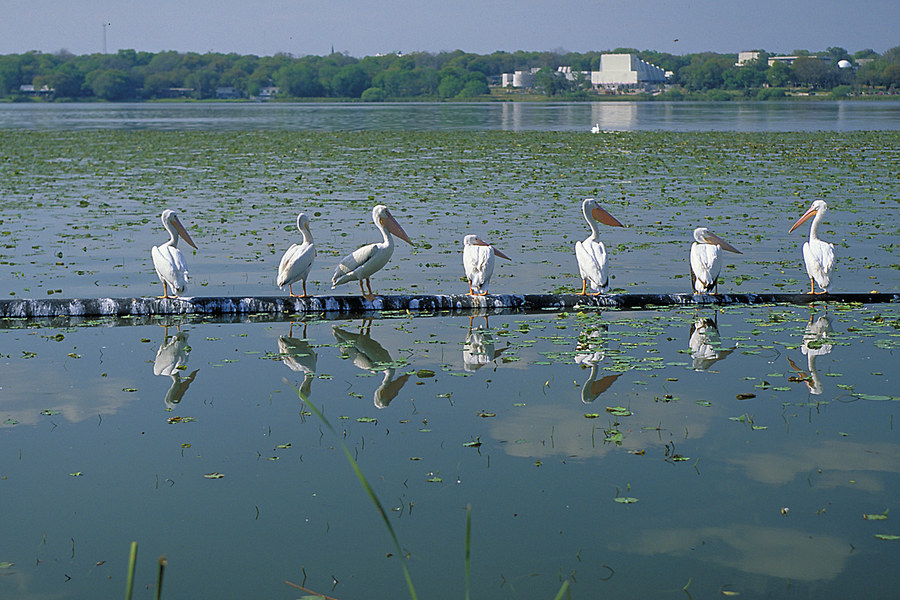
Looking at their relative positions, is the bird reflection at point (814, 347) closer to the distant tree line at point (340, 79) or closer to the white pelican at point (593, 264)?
the white pelican at point (593, 264)

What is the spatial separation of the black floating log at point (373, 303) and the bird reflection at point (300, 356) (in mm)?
549

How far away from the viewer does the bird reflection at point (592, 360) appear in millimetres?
7520

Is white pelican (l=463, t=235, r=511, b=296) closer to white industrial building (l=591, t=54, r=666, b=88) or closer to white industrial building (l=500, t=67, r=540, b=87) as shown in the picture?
white industrial building (l=500, t=67, r=540, b=87)

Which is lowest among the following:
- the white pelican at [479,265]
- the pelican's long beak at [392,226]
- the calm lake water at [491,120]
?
the white pelican at [479,265]

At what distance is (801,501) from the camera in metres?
5.54

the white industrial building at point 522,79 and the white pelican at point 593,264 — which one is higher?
the white industrial building at point 522,79

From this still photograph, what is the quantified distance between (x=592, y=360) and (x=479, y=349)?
3.44 feet

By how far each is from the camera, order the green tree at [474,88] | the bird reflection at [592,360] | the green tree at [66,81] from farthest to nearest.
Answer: the green tree at [474,88] → the green tree at [66,81] → the bird reflection at [592,360]

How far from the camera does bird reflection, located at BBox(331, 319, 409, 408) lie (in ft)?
24.9

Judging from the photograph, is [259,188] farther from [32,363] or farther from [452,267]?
[32,363]

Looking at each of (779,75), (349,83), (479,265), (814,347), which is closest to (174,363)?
(479,265)

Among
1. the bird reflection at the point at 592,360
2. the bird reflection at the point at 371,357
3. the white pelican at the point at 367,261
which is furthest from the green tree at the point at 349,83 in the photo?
the bird reflection at the point at 592,360

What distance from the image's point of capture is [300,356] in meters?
8.71

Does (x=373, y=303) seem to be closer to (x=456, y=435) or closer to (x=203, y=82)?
(x=456, y=435)
